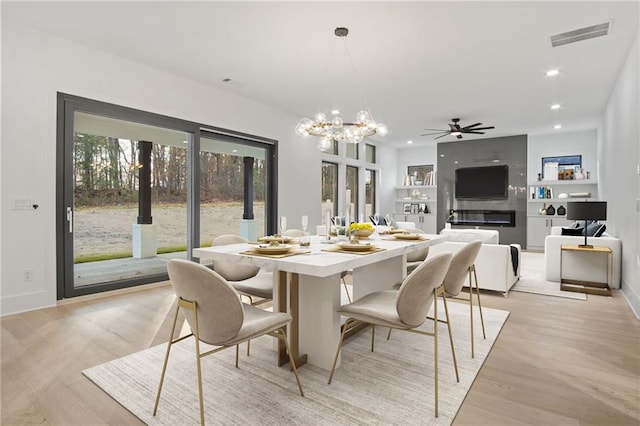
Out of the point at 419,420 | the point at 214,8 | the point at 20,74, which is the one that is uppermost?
the point at 214,8

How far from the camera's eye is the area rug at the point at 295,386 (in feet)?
5.78

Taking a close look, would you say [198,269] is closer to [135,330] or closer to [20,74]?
[135,330]

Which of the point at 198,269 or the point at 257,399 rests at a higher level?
the point at 198,269

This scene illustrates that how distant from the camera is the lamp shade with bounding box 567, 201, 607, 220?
4.24m

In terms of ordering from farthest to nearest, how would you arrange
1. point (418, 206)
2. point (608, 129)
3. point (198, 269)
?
point (418, 206)
point (608, 129)
point (198, 269)

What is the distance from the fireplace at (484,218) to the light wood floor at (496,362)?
5046 mm

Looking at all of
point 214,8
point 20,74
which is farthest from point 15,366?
point 214,8

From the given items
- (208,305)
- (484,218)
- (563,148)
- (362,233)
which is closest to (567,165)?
(563,148)

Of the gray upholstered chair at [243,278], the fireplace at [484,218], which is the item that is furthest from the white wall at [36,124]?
the fireplace at [484,218]

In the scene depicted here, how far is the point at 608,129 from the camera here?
5.75 meters

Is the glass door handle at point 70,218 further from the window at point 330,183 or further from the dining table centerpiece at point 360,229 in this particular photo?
the window at point 330,183

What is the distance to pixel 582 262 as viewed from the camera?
4602 millimetres

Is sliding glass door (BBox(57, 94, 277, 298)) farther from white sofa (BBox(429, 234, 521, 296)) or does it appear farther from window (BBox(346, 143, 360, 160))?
window (BBox(346, 143, 360, 160))

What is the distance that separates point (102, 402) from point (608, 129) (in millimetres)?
7283
